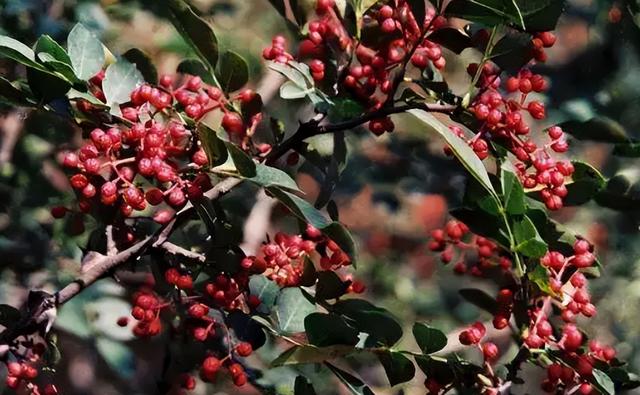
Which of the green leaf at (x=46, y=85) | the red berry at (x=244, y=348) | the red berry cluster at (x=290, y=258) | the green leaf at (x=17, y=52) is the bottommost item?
the red berry at (x=244, y=348)

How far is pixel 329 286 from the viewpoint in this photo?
3.32 feet

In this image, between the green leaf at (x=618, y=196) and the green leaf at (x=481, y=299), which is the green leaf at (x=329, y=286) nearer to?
the green leaf at (x=481, y=299)

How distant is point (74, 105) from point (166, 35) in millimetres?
953

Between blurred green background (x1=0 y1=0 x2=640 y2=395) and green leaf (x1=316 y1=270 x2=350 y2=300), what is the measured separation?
0.24 m

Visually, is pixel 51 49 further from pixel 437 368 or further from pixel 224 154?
pixel 437 368

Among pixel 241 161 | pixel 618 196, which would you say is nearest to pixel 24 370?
pixel 241 161

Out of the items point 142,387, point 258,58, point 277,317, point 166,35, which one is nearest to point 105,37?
point 166,35

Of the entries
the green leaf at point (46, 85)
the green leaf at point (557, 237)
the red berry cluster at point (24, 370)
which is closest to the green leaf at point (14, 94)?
the green leaf at point (46, 85)

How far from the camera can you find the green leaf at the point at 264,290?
1041 mm

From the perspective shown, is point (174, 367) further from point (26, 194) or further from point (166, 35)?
point (166, 35)

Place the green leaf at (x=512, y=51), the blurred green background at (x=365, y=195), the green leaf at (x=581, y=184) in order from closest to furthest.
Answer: the green leaf at (x=512, y=51) < the green leaf at (x=581, y=184) < the blurred green background at (x=365, y=195)

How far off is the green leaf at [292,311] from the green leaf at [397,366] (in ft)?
0.27

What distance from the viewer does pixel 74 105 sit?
3.29ft

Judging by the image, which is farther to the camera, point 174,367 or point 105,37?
point 105,37
